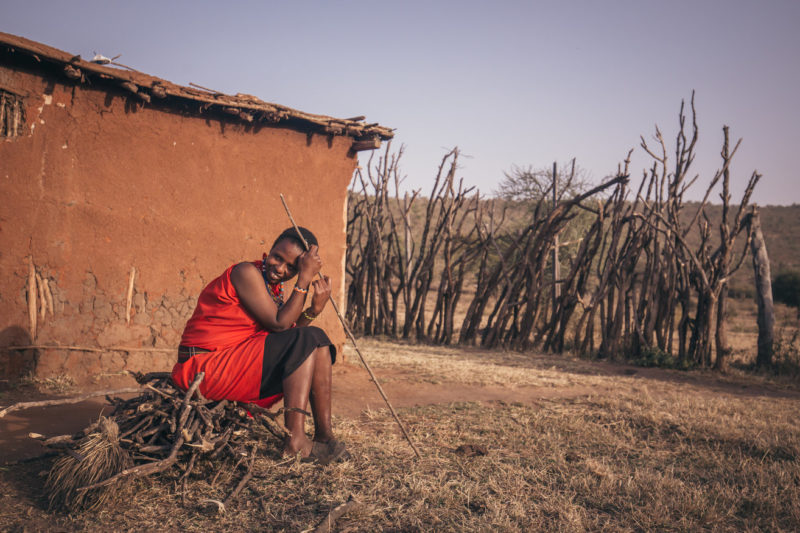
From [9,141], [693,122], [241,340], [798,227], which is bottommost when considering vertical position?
[241,340]

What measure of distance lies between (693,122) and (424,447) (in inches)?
224

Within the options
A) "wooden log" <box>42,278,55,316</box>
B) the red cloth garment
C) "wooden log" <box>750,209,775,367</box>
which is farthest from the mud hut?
"wooden log" <box>750,209,775,367</box>

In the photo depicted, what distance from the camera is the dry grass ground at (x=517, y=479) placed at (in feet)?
7.37

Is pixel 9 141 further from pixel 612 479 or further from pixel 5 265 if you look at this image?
pixel 612 479

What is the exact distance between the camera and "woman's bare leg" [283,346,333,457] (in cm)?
278

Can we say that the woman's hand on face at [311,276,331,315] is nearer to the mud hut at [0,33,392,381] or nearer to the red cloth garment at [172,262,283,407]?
the red cloth garment at [172,262,283,407]

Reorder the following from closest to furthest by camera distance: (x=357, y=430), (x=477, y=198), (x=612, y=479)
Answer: (x=612, y=479), (x=357, y=430), (x=477, y=198)

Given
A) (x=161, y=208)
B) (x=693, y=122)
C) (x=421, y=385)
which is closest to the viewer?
(x=161, y=208)

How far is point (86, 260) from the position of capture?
4.43m

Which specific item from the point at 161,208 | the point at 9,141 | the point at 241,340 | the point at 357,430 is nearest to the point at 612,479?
the point at 357,430

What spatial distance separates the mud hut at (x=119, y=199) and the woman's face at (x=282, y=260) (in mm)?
2227

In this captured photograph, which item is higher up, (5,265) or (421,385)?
(5,265)

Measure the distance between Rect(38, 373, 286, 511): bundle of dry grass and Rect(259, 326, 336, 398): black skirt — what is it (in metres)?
0.15

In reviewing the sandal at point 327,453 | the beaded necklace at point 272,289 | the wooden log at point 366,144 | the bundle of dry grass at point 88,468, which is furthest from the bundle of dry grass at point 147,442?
the wooden log at point 366,144
